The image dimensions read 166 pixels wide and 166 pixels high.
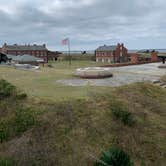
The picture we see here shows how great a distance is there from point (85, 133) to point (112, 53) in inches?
2132

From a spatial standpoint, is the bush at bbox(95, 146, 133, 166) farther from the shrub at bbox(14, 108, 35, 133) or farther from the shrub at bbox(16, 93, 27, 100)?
the shrub at bbox(16, 93, 27, 100)

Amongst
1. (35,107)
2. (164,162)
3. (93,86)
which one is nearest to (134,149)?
(164,162)

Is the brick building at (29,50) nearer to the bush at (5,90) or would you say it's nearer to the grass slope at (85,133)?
the bush at (5,90)

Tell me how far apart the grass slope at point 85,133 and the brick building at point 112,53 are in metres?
50.0

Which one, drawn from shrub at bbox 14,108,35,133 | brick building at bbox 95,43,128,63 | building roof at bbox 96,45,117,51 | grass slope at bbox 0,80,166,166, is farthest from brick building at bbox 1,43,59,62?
shrub at bbox 14,108,35,133

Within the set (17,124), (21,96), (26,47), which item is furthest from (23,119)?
(26,47)

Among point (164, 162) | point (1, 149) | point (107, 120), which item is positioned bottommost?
point (164, 162)

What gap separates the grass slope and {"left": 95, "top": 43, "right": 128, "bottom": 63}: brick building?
50001 mm

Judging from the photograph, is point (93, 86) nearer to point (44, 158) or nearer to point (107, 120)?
point (107, 120)

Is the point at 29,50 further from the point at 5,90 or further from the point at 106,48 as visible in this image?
the point at 5,90

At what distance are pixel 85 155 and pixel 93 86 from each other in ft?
15.4

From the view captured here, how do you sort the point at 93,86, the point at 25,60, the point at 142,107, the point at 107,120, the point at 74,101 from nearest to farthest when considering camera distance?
1. the point at 107,120
2. the point at 74,101
3. the point at 142,107
4. the point at 93,86
5. the point at 25,60

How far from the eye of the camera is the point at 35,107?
27.4ft

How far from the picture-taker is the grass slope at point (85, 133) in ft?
22.8
